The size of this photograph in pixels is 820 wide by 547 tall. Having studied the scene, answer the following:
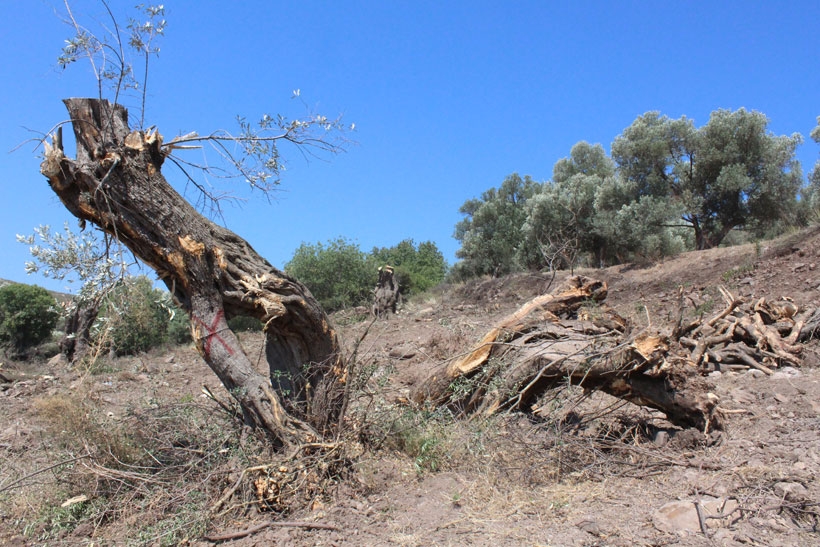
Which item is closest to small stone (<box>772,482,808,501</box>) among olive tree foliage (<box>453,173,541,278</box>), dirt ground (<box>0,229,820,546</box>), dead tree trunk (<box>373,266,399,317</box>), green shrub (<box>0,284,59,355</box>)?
dirt ground (<box>0,229,820,546</box>)

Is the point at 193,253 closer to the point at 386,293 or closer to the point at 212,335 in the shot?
the point at 212,335

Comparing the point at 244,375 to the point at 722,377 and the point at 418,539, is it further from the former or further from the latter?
the point at 722,377

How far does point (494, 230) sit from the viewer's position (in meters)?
29.1

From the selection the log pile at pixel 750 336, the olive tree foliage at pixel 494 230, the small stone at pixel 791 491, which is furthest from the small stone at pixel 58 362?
the olive tree foliage at pixel 494 230

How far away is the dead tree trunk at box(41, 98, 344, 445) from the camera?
427 centimetres

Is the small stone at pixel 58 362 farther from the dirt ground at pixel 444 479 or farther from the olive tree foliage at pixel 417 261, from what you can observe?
the olive tree foliage at pixel 417 261

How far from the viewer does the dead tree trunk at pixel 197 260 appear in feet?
14.0

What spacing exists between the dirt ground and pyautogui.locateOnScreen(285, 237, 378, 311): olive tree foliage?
1979 cm

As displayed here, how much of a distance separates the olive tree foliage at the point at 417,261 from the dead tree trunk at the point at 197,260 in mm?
26566

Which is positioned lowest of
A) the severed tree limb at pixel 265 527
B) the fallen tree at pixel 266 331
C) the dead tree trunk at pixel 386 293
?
the severed tree limb at pixel 265 527

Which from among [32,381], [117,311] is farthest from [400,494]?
[32,381]

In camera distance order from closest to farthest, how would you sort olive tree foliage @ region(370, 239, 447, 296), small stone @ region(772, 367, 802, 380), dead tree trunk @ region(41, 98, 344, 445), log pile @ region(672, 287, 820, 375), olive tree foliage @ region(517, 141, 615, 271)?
1. dead tree trunk @ region(41, 98, 344, 445)
2. small stone @ region(772, 367, 802, 380)
3. log pile @ region(672, 287, 820, 375)
4. olive tree foliage @ region(517, 141, 615, 271)
5. olive tree foliage @ region(370, 239, 447, 296)

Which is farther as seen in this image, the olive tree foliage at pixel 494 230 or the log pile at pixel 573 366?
the olive tree foliage at pixel 494 230

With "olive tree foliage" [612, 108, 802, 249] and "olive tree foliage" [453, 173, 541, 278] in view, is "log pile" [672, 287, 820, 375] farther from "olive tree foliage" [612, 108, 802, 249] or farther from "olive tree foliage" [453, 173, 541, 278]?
"olive tree foliage" [453, 173, 541, 278]
